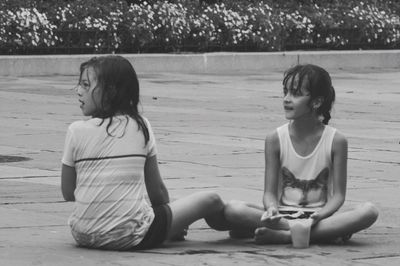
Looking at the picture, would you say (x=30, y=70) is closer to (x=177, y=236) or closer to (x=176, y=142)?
(x=176, y=142)

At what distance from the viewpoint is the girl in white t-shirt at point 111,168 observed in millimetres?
6102

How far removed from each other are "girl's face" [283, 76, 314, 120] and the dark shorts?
0.87m

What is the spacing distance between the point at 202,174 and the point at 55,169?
1128 mm

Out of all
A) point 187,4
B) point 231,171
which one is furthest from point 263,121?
point 187,4

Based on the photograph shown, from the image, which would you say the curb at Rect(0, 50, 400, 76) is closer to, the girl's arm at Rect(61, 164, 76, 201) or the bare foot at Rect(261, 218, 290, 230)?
the girl's arm at Rect(61, 164, 76, 201)

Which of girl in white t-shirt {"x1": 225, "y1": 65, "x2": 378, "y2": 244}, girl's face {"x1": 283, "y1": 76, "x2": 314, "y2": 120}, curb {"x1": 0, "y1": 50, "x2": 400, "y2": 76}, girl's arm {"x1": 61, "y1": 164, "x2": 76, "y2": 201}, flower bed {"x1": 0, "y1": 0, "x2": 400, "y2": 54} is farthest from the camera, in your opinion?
flower bed {"x1": 0, "y1": 0, "x2": 400, "y2": 54}

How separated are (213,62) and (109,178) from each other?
15.9 meters

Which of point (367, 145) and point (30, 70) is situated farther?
point (30, 70)

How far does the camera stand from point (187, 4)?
76.1 ft

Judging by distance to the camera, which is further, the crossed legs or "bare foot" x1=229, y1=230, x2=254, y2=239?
"bare foot" x1=229, y1=230, x2=254, y2=239

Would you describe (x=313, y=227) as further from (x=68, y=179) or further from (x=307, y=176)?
(x=68, y=179)

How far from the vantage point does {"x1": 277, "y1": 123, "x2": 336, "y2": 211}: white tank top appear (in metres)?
6.57

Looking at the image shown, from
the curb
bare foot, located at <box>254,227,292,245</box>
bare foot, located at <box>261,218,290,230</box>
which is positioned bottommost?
the curb

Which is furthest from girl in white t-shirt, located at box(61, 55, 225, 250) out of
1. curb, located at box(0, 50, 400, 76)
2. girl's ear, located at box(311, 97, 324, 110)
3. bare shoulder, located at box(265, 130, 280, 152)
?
curb, located at box(0, 50, 400, 76)
